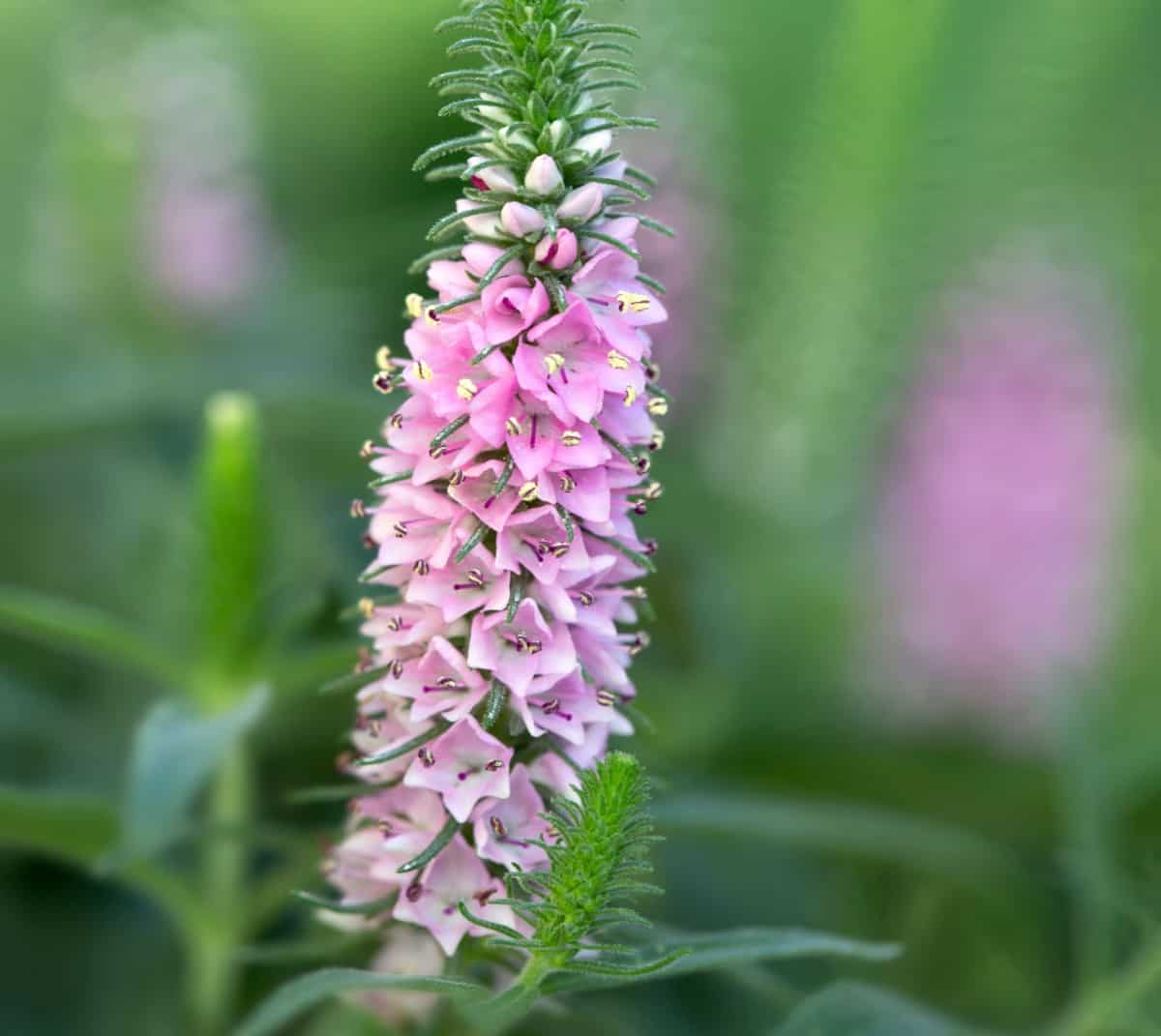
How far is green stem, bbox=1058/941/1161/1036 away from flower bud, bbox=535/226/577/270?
439mm

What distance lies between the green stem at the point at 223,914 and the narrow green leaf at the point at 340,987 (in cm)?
21

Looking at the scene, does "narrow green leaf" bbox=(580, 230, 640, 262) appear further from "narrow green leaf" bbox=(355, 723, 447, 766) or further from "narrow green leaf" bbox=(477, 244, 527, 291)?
"narrow green leaf" bbox=(355, 723, 447, 766)

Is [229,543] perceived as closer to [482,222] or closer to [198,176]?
[482,222]

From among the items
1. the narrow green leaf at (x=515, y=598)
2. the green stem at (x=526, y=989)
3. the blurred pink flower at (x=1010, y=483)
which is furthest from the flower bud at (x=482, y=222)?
the blurred pink flower at (x=1010, y=483)

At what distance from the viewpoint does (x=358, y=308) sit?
4.66 feet

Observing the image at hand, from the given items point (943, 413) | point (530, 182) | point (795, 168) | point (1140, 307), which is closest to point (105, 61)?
point (795, 168)

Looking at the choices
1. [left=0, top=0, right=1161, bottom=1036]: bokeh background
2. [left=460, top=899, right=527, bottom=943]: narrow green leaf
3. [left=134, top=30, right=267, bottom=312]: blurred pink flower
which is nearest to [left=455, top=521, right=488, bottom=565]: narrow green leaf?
[left=460, top=899, right=527, bottom=943]: narrow green leaf

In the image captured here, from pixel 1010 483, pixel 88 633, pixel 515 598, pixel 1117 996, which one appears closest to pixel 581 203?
pixel 515 598

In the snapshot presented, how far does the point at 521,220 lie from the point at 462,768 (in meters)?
0.17

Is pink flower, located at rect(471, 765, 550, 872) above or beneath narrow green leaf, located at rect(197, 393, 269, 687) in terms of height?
beneath

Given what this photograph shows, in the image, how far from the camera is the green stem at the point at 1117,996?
27.6 inches

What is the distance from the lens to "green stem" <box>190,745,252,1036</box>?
0.72m

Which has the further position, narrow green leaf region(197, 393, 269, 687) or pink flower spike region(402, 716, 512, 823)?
narrow green leaf region(197, 393, 269, 687)

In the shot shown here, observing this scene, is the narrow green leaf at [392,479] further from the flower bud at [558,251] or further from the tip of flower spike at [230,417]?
the tip of flower spike at [230,417]
